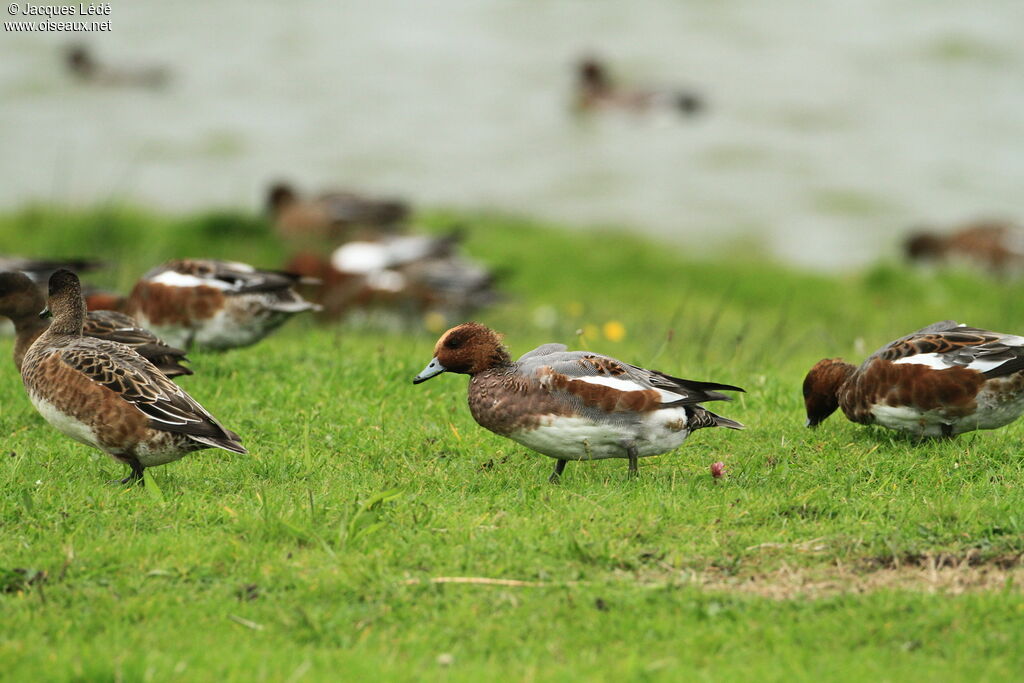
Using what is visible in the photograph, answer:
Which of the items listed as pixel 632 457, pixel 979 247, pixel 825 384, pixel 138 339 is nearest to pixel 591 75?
pixel 979 247

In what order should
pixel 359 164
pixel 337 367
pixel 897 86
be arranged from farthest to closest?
pixel 897 86 < pixel 359 164 < pixel 337 367

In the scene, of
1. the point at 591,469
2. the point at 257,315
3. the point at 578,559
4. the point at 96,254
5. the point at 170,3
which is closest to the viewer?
the point at 578,559

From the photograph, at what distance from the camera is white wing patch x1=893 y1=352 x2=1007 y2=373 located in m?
6.10

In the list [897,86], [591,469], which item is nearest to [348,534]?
[591,469]

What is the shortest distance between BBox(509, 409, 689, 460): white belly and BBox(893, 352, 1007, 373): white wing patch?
4.27 feet

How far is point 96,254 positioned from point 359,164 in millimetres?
6490

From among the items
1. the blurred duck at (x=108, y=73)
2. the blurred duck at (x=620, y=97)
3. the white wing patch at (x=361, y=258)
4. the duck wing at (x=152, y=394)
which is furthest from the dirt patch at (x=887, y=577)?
the blurred duck at (x=108, y=73)

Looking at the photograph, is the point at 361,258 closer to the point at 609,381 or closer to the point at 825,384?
the point at 825,384

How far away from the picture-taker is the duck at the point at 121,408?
18.4 ft

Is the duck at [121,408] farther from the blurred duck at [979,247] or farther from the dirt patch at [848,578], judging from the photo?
the blurred duck at [979,247]

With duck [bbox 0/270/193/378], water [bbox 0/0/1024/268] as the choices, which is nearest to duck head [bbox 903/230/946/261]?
water [bbox 0/0/1024/268]

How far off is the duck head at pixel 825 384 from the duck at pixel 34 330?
3.55 m

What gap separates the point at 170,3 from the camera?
2228 cm

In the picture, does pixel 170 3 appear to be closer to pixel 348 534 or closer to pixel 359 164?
pixel 359 164
